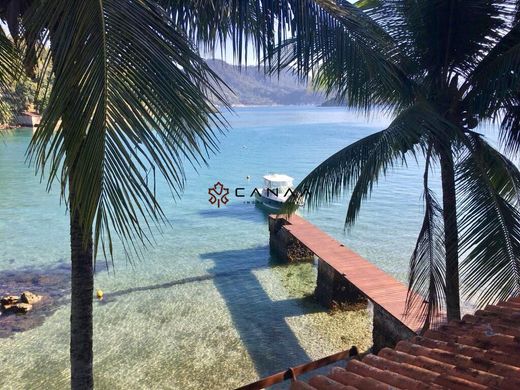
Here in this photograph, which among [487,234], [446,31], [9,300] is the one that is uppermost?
[446,31]

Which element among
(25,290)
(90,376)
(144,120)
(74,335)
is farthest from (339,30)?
(25,290)

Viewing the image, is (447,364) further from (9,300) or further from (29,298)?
(9,300)

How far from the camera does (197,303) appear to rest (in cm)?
1347

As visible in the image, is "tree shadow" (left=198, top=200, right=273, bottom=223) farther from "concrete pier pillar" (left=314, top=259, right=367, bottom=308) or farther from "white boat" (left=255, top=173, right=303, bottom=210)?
"concrete pier pillar" (left=314, top=259, right=367, bottom=308)

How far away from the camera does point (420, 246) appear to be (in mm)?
6250

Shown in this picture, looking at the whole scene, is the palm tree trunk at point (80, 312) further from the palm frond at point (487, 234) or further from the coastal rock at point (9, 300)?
the coastal rock at point (9, 300)

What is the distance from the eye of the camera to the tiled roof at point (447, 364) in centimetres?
318

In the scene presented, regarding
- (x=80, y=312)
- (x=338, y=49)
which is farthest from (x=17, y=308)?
(x=338, y=49)

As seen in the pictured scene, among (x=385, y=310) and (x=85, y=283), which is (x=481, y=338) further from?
(x=385, y=310)

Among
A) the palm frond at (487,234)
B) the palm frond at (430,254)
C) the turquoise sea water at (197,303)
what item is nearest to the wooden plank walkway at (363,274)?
the turquoise sea water at (197,303)

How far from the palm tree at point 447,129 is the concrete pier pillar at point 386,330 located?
2885 millimetres

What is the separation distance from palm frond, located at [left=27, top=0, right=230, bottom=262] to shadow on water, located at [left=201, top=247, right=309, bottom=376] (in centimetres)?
849

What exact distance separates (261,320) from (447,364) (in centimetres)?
923

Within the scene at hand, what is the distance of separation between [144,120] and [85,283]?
2.68 metres
